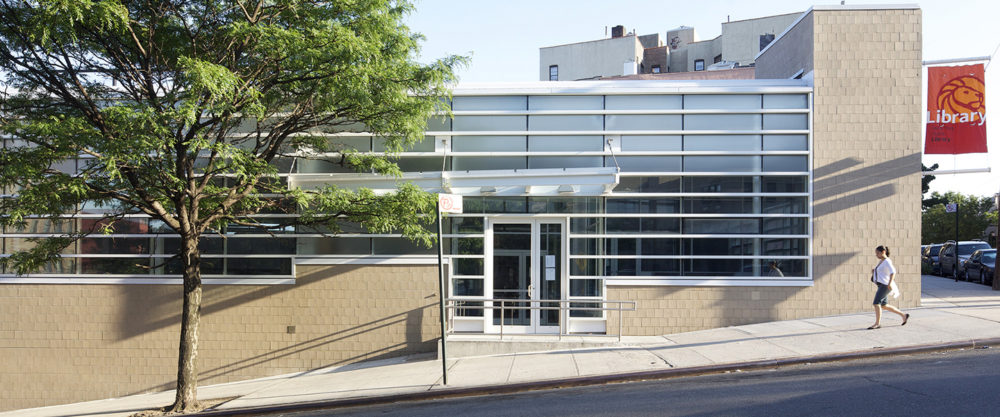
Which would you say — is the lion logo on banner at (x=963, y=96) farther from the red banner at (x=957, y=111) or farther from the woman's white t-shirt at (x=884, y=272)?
the woman's white t-shirt at (x=884, y=272)

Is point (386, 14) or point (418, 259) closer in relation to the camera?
point (386, 14)

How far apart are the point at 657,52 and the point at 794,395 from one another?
45.2m

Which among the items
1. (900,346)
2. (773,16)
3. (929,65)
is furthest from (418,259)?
(773,16)

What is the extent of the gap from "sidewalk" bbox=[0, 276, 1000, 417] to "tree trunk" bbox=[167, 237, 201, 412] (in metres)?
0.58

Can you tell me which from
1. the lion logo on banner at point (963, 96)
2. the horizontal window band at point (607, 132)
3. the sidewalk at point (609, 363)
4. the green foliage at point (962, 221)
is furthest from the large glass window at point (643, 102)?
the green foliage at point (962, 221)

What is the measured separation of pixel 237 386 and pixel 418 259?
410cm

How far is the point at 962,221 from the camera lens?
146 feet

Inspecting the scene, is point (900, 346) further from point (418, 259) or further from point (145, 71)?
point (145, 71)

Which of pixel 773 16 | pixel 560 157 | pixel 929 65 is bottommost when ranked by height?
pixel 560 157

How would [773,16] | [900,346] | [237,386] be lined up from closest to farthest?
[900,346], [237,386], [773,16]

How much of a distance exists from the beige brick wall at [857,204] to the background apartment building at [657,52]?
29.5 m

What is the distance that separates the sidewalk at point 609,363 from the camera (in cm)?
1013

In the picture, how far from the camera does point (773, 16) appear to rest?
44.2 meters

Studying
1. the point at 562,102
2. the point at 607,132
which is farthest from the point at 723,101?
the point at 562,102
